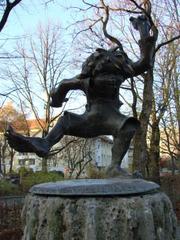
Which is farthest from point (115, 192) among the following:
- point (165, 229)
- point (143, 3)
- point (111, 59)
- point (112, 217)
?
point (143, 3)

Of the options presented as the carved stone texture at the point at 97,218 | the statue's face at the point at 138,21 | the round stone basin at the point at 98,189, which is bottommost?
the carved stone texture at the point at 97,218

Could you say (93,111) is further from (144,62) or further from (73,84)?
(144,62)

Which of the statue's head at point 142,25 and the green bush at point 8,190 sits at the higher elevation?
the statue's head at point 142,25

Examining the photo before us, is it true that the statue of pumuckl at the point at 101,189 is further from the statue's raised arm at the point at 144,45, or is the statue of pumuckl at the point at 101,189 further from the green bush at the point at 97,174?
the green bush at the point at 97,174

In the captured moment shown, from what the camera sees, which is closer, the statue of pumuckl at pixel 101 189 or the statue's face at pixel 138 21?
the statue of pumuckl at pixel 101 189

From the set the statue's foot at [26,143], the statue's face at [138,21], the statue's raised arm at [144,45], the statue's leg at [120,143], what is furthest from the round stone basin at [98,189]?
the statue's face at [138,21]

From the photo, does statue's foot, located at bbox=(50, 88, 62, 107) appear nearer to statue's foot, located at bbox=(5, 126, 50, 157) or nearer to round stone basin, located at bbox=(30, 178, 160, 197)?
statue's foot, located at bbox=(5, 126, 50, 157)

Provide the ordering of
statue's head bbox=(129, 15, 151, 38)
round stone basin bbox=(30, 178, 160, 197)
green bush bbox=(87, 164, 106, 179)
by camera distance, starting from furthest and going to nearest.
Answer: green bush bbox=(87, 164, 106, 179)
statue's head bbox=(129, 15, 151, 38)
round stone basin bbox=(30, 178, 160, 197)

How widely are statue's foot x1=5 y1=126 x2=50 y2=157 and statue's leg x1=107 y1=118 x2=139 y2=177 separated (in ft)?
2.70

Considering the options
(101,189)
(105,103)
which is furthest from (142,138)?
(101,189)

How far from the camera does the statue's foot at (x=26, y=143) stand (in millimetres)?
4676

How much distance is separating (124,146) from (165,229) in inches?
44.6

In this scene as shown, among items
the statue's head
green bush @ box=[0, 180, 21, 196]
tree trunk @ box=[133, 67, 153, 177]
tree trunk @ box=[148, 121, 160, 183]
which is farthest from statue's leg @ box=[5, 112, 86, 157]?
tree trunk @ box=[148, 121, 160, 183]

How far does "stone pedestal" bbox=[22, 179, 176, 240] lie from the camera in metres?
4.12
